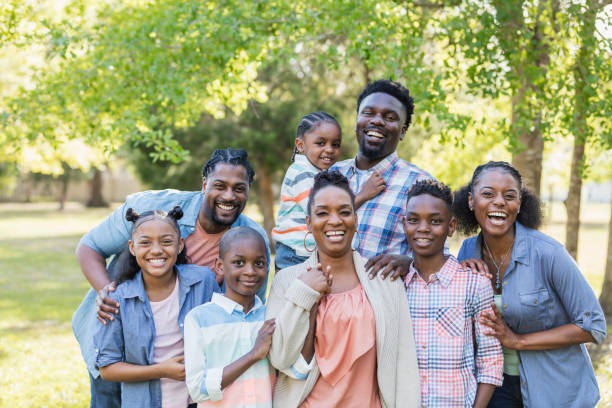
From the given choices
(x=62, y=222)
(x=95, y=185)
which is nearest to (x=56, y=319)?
(x=62, y=222)

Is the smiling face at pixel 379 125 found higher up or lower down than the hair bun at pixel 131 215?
higher up

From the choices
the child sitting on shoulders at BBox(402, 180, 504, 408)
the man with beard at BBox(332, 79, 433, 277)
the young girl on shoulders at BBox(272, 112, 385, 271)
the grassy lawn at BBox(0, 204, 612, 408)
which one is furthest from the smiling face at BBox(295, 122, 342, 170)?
the grassy lawn at BBox(0, 204, 612, 408)

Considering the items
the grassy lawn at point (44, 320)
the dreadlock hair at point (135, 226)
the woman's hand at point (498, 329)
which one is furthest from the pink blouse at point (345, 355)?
the grassy lawn at point (44, 320)

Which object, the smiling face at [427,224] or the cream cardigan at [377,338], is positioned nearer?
the cream cardigan at [377,338]

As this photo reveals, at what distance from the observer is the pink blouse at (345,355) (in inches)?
111

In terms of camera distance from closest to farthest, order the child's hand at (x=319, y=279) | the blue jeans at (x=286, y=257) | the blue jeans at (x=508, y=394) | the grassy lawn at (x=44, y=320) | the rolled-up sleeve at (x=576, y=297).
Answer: the child's hand at (x=319, y=279) → the rolled-up sleeve at (x=576, y=297) → the blue jeans at (x=508, y=394) → the blue jeans at (x=286, y=257) → the grassy lawn at (x=44, y=320)

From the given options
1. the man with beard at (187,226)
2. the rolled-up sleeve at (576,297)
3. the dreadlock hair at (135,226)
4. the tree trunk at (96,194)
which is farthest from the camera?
the tree trunk at (96,194)

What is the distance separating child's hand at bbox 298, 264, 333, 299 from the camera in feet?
9.13

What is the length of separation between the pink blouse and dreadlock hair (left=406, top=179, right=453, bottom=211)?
677 millimetres

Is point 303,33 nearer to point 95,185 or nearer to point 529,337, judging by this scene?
point 529,337

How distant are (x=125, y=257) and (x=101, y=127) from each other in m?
4.71

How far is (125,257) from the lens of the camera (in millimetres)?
3527

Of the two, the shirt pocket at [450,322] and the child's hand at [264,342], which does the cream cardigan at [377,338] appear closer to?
the child's hand at [264,342]

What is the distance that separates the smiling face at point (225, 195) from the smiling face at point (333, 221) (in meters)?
0.75
